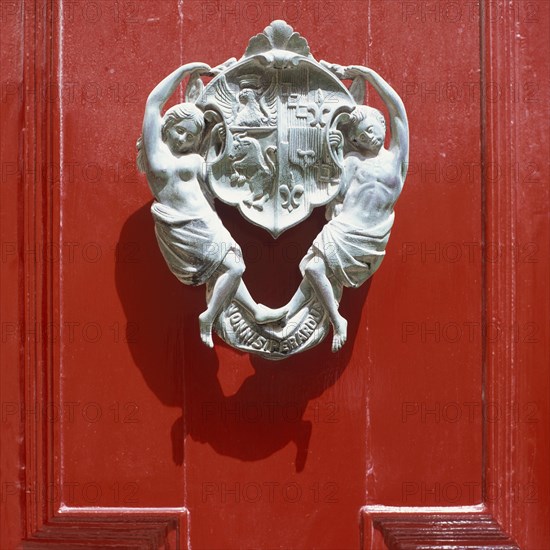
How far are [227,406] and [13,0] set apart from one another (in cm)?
94

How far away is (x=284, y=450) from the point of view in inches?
58.5

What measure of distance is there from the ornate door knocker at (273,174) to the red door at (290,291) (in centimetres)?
13

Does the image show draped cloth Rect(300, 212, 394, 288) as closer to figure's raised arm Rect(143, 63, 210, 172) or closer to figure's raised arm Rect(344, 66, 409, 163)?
figure's raised arm Rect(344, 66, 409, 163)

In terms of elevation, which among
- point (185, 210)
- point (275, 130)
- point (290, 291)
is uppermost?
point (275, 130)

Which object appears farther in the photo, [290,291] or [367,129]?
[290,291]

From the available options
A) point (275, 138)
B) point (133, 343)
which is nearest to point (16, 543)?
point (133, 343)

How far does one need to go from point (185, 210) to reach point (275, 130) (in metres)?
0.22

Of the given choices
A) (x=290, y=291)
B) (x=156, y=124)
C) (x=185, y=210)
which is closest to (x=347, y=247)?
(x=290, y=291)

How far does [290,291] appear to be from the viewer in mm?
1474

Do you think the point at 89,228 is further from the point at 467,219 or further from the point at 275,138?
the point at 467,219

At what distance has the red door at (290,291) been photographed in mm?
1484

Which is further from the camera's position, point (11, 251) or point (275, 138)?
point (11, 251)

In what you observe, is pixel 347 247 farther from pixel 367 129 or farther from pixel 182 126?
pixel 182 126

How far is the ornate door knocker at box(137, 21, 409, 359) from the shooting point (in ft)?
4.39
